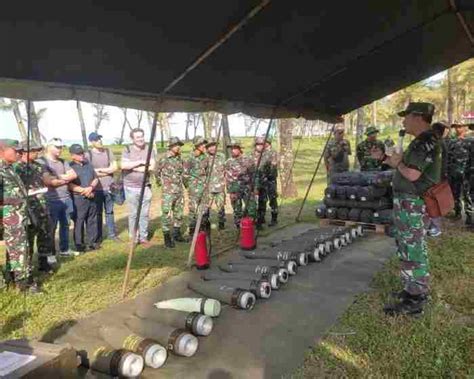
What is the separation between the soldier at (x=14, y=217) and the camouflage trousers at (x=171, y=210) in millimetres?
2523

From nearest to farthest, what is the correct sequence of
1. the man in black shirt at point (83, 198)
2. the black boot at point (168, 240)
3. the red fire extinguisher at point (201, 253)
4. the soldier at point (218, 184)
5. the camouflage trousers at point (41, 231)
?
the camouflage trousers at point (41, 231) → the red fire extinguisher at point (201, 253) → the man in black shirt at point (83, 198) → the black boot at point (168, 240) → the soldier at point (218, 184)

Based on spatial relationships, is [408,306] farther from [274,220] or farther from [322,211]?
[274,220]

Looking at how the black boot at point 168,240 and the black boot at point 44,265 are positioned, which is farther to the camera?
the black boot at point 168,240

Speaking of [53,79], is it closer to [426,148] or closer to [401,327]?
[426,148]

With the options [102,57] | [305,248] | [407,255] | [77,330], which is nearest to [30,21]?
[102,57]

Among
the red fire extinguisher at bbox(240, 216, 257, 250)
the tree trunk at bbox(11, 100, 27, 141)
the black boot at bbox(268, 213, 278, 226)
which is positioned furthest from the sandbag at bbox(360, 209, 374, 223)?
the tree trunk at bbox(11, 100, 27, 141)

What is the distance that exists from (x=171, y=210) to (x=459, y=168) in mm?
5263

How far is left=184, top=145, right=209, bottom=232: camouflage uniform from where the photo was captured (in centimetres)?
754

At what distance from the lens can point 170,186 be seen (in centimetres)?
710

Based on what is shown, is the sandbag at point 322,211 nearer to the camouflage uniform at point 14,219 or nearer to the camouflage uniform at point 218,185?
the camouflage uniform at point 218,185

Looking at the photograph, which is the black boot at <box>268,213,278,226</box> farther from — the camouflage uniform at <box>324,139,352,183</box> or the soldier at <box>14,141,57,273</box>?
the soldier at <box>14,141,57,273</box>

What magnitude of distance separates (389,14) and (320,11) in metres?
0.94

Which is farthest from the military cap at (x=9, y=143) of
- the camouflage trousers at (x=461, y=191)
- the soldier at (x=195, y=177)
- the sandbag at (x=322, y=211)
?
the camouflage trousers at (x=461, y=191)

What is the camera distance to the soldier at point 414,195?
3523 mm
